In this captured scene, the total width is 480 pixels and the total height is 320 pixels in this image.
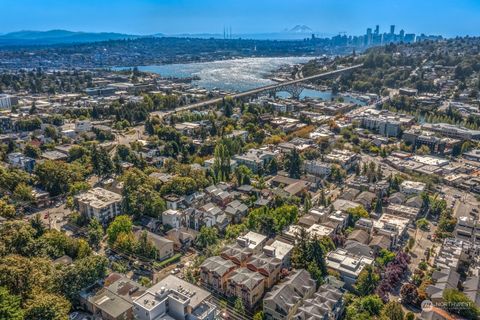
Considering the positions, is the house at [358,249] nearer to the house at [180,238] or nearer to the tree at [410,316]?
the tree at [410,316]

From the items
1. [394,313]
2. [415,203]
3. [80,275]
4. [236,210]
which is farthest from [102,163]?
[415,203]

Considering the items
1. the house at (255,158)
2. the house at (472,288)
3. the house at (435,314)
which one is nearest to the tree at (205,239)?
the house at (435,314)

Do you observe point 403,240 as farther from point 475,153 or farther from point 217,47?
point 217,47

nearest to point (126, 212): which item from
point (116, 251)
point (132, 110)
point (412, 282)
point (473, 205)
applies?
point (116, 251)

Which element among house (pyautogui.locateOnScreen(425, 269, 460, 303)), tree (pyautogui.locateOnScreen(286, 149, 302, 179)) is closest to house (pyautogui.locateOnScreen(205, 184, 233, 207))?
tree (pyautogui.locateOnScreen(286, 149, 302, 179))

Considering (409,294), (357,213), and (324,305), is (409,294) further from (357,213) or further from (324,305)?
(357,213)

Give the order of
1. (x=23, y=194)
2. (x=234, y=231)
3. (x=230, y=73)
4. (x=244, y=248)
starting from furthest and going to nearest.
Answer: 1. (x=230, y=73)
2. (x=23, y=194)
3. (x=234, y=231)
4. (x=244, y=248)

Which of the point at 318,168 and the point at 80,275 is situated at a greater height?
the point at 80,275

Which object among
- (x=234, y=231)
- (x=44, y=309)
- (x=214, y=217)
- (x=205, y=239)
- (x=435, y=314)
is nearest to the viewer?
(x=44, y=309)
